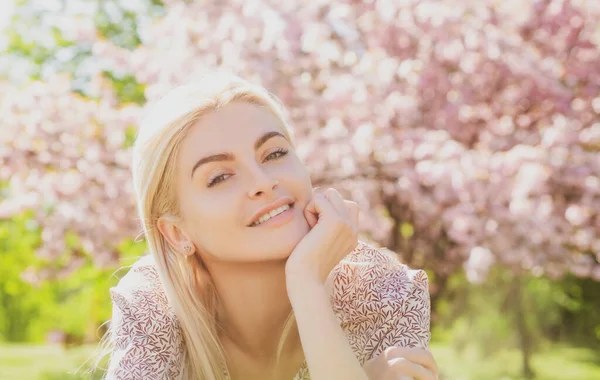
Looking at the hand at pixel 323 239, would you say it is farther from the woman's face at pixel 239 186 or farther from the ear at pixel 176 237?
the ear at pixel 176 237

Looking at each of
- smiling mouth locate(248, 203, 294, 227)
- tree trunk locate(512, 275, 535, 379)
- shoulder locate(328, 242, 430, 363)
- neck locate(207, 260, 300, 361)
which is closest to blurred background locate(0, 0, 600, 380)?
tree trunk locate(512, 275, 535, 379)

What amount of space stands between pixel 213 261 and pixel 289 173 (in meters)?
0.43

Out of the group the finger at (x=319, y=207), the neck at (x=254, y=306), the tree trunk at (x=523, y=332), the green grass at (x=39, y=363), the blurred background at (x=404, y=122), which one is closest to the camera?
the finger at (x=319, y=207)

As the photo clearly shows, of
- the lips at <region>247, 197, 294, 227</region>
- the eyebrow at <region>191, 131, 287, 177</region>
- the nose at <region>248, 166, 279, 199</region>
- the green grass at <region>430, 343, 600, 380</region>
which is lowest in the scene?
the green grass at <region>430, 343, 600, 380</region>

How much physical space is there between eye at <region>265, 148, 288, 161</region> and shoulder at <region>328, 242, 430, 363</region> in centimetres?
47

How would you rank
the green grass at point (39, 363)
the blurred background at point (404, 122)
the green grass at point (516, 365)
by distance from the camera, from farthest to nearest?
the green grass at point (39, 363), the green grass at point (516, 365), the blurred background at point (404, 122)

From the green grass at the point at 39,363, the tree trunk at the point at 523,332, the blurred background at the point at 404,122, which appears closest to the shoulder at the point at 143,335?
the blurred background at the point at 404,122

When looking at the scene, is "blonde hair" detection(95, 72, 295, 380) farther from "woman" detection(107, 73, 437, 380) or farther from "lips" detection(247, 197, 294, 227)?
Answer: "lips" detection(247, 197, 294, 227)

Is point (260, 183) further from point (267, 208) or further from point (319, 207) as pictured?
point (319, 207)

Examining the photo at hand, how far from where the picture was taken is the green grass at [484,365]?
974 centimetres

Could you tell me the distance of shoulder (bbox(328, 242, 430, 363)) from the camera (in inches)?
92.0

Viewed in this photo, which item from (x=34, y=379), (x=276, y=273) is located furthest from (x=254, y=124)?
(x=34, y=379)

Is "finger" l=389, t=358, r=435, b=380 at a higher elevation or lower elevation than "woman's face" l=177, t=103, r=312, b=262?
lower

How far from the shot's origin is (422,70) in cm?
676
